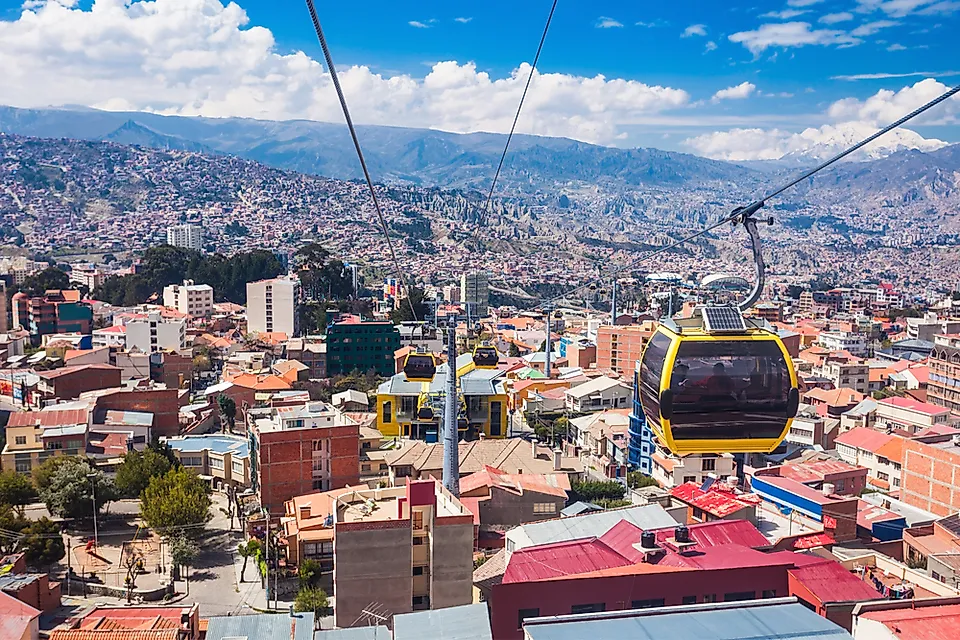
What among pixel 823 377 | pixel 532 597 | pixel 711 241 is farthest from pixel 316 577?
pixel 711 241

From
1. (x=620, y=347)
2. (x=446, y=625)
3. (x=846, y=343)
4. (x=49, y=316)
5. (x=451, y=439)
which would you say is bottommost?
(x=846, y=343)

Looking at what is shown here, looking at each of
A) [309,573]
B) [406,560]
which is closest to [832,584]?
[406,560]

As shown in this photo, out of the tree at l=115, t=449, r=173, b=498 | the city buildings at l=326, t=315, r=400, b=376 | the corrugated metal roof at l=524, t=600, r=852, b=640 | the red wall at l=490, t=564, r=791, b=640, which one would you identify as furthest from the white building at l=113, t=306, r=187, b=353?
the corrugated metal roof at l=524, t=600, r=852, b=640

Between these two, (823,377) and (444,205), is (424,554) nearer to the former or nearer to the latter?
(823,377)

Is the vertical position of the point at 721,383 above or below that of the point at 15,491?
above

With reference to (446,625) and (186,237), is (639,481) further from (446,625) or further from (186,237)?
(186,237)

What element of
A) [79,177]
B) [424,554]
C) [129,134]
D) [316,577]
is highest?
[129,134]

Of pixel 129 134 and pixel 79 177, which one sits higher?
pixel 129 134
